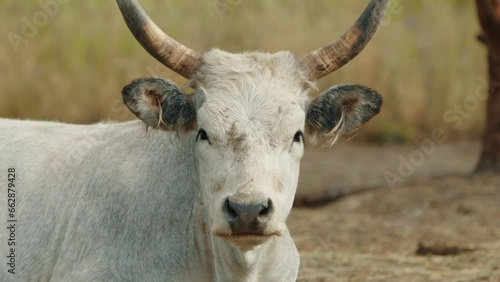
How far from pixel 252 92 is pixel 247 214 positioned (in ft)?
3.05

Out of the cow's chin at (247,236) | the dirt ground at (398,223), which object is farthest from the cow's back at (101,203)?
the dirt ground at (398,223)

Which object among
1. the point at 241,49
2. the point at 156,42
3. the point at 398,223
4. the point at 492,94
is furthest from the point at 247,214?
the point at 241,49

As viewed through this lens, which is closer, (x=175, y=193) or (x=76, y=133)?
(x=175, y=193)

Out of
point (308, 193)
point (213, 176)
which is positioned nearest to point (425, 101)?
point (308, 193)

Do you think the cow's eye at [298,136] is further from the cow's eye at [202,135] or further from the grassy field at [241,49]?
the grassy field at [241,49]

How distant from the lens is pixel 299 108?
671cm

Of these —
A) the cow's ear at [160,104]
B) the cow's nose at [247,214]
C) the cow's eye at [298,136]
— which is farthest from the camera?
the cow's ear at [160,104]

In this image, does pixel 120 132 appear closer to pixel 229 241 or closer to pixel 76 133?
pixel 76 133

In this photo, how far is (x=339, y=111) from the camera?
699 centimetres

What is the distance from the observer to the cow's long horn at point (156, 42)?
675cm

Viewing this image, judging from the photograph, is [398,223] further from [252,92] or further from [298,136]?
[252,92]

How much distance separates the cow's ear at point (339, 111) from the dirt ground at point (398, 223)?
2811mm

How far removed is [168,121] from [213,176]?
662mm

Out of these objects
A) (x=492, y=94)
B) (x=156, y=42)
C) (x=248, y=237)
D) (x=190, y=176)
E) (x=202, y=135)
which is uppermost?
(x=492, y=94)
